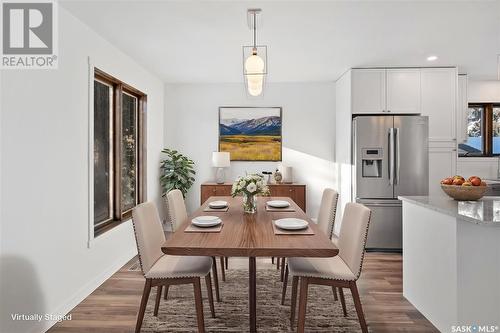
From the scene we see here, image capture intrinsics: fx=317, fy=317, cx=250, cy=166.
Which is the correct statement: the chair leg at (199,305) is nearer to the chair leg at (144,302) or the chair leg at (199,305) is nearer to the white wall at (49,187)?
the chair leg at (144,302)

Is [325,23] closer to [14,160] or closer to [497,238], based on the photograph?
[497,238]

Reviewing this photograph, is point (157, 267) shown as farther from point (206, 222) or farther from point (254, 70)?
A: point (254, 70)

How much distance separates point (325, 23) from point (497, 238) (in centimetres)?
219

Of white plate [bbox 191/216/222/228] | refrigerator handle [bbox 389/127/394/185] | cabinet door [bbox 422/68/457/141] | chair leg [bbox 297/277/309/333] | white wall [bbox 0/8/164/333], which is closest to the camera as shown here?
chair leg [bbox 297/277/309/333]

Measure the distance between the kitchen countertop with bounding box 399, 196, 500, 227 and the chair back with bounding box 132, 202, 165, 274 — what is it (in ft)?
6.68

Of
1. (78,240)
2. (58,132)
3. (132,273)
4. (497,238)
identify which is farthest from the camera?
(132,273)

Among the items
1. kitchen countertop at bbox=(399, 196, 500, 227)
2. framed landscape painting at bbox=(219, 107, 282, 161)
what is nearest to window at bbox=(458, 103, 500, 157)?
framed landscape painting at bbox=(219, 107, 282, 161)

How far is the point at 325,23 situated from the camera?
116 inches

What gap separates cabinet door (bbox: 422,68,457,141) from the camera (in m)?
4.46

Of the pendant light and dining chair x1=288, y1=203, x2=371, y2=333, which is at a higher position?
the pendant light

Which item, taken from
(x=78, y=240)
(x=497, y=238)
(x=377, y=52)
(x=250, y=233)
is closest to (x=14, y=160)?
(x=78, y=240)

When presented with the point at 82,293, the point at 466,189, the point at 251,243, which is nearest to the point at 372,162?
the point at 466,189

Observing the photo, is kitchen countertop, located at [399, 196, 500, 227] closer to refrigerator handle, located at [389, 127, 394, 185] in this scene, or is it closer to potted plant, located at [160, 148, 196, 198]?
refrigerator handle, located at [389, 127, 394, 185]

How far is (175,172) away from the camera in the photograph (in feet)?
16.5
